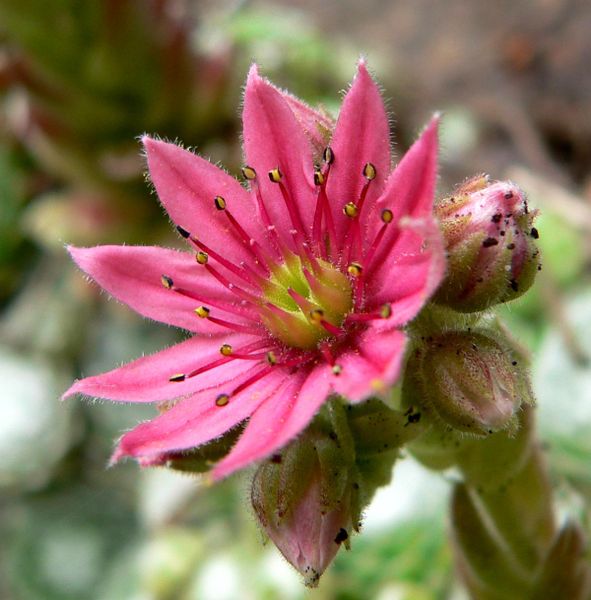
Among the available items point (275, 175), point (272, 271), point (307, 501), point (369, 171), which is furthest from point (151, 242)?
point (307, 501)

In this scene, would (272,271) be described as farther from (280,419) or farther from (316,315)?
(280,419)

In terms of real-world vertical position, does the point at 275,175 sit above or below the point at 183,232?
above

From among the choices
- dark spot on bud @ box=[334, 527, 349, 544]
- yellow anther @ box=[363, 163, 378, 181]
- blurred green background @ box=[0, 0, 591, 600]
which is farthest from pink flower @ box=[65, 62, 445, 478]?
blurred green background @ box=[0, 0, 591, 600]

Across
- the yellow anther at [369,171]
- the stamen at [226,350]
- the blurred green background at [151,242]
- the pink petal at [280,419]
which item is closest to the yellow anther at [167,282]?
the stamen at [226,350]

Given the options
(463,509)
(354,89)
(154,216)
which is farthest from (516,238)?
(154,216)

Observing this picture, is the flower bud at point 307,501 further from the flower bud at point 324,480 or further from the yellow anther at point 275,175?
the yellow anther at point 275,175

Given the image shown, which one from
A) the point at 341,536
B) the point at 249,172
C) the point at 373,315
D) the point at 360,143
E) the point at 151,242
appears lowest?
the point at 151,242
